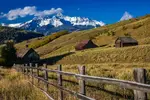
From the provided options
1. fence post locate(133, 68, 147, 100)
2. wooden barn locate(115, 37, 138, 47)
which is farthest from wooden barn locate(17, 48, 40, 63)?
fence post locate(133, 68, 147, 100)

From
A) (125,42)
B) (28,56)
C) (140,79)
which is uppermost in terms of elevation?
(125,42)

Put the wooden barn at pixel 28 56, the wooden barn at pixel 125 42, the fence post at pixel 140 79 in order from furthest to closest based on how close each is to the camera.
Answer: the wooden barn at pixel 28 56
the wooden barn at pixel 125 42
the fence post at pixel 140 79

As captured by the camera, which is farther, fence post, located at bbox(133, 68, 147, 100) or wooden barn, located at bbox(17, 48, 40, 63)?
wooden barn, located at bbox(17, 48, 40, 63)

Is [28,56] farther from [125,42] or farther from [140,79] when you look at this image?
[140,79]

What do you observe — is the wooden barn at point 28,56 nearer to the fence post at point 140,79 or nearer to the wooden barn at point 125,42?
the wooden barn at point 125,42

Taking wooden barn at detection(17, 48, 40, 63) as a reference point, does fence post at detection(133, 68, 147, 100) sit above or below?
below

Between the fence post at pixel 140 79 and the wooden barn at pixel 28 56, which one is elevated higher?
the wooden barn at pixel 28 56

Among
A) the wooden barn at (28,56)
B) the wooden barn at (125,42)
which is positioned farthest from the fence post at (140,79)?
the wooden barn at (28,56)

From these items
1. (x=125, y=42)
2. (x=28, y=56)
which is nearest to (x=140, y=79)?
(x=125, y=42)

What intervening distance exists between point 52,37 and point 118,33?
69.3 meters

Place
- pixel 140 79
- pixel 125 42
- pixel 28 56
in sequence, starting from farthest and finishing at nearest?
pixel 28 56 < pixel 125 42 < pixel 140 79

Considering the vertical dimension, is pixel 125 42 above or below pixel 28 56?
above

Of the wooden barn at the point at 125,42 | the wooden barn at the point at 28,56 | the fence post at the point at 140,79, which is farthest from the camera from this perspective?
the wooden barn at the point at 28,56

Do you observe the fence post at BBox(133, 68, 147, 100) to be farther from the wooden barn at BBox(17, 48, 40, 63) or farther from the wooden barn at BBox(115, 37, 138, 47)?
the wooden barn at BBox(17, 48, 40, 63)
